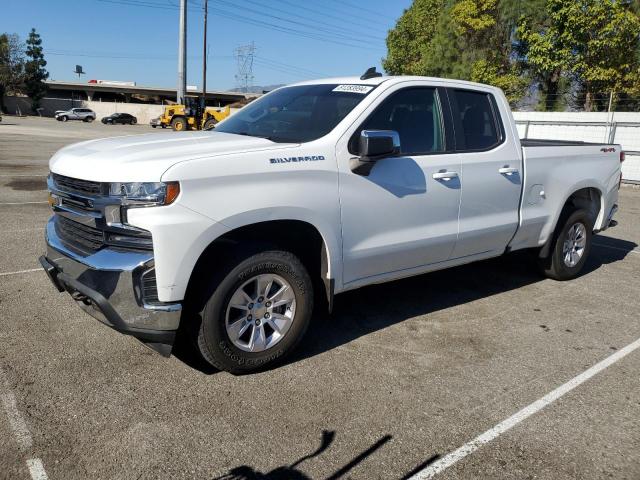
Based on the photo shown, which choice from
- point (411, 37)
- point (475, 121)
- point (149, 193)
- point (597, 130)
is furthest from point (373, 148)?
point (411, 37)

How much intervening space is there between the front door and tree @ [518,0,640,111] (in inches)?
778

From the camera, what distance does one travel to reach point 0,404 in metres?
3.18

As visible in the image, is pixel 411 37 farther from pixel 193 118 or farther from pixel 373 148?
pixel 373 148

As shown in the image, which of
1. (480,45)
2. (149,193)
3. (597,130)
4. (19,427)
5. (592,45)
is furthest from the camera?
(480,45)

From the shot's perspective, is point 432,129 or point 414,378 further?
point 432,129

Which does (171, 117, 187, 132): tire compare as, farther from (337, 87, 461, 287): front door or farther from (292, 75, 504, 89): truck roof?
(337, 87, 461, 287): front door

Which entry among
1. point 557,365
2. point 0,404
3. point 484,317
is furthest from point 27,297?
point 557,365

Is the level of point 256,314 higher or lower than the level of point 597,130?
lower

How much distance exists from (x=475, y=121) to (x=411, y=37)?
43838mm

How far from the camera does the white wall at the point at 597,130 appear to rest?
16406 millimetres

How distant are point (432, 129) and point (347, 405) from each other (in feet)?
7.81

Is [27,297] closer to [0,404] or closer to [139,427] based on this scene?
[0,404]

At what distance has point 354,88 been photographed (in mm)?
4363

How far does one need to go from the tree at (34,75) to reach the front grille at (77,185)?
81.1 meters
